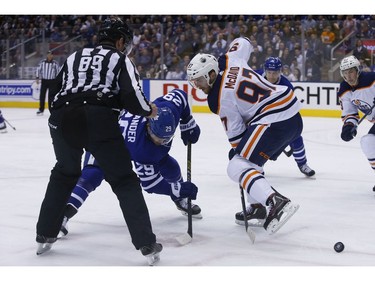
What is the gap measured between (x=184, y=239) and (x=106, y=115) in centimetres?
Result: 89

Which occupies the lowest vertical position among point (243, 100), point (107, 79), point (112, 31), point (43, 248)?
point (43, 248)

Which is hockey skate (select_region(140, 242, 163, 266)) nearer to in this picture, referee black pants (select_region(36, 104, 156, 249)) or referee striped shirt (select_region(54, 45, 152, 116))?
referee black pants (select_region(36, 104, 156, 249))

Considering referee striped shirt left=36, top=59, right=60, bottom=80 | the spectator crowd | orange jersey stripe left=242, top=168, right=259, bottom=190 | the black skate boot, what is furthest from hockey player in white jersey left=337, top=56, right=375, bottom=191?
referee striped shirt left=36, top=59, right=60, bottom=80

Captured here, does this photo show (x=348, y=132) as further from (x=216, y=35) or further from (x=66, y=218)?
(x=216, y=35)

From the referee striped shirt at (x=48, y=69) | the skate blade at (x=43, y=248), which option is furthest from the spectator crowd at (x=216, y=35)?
the skate blade at (x=43, y=248)

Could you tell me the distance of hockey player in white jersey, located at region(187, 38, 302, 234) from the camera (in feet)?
13.1

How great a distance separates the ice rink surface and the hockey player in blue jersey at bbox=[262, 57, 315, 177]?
101 mm

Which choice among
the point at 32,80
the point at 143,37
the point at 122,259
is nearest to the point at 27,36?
the point at 32,80

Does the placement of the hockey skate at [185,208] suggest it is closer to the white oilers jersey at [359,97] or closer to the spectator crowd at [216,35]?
the white oilers jersey at [359,97]

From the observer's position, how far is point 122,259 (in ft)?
11.8

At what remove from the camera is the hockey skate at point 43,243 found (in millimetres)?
3635

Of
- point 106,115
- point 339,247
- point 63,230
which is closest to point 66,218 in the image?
point 63,230

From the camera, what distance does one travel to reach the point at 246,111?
13.4 feet

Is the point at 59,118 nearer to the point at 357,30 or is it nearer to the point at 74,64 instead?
the point at 74,64
